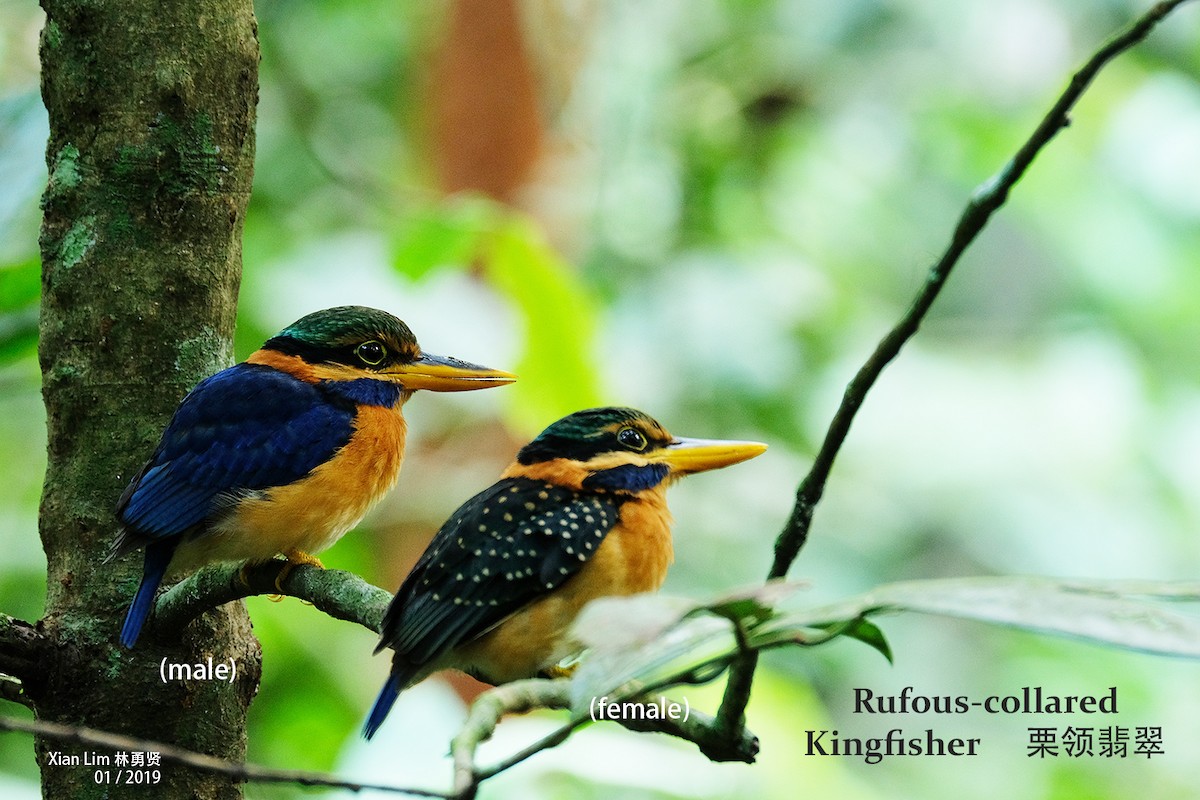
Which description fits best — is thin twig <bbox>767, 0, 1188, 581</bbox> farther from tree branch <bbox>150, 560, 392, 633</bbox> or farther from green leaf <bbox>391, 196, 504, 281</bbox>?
green leaf <bbox>391, 196, 504, 281</bbox>

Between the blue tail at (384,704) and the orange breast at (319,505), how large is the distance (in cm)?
46

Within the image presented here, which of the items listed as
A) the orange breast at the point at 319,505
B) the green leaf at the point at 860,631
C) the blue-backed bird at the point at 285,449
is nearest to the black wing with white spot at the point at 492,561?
the blue-backed bird at the point at 285,449

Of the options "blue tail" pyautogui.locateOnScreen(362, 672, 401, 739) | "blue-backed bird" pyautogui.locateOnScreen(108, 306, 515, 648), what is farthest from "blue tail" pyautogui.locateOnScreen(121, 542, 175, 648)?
"blue tail" pyautogui.locateOnScreen(362, 672, 401, 739)

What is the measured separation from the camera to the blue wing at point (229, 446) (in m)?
1.92

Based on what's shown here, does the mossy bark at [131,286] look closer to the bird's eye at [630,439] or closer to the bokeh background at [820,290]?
the bird's eye at [630,439]

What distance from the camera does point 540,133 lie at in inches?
232

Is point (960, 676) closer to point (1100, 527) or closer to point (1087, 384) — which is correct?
point (1100, 527)

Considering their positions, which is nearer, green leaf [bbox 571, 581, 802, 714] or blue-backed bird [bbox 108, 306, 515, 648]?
green leaf [bbox 571, 581, 802, 714]

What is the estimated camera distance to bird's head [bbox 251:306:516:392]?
228cm

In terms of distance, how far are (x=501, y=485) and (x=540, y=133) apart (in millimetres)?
4162

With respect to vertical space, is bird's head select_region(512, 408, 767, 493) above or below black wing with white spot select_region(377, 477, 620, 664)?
above

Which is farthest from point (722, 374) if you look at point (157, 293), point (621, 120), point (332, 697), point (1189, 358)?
point (157, 293)

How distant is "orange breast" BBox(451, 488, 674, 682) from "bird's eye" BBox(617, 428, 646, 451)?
0.10 meters

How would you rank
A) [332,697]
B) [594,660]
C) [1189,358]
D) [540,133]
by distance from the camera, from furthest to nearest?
[1189,358] → [540,133] → [332,697] → [594,660]
